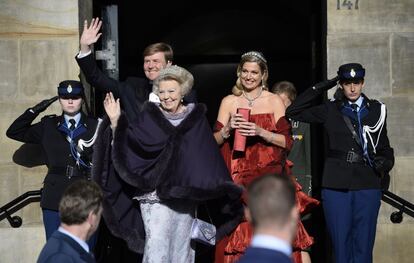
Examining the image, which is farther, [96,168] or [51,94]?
[51,94]

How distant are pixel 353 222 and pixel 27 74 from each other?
3099 millimetres

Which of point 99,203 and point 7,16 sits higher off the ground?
point 7,16

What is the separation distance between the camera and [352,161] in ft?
25.2

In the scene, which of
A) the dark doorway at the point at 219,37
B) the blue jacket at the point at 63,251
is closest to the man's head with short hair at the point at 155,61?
the blue jacket at the point at 63,251

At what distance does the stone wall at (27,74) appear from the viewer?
27.6 ft

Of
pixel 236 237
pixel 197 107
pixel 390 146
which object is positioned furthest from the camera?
pixel 390 146

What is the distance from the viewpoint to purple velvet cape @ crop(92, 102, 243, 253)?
22.2 feet

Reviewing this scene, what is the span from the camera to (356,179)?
301 inches


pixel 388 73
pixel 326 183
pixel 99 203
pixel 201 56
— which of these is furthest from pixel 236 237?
pixel 201 56

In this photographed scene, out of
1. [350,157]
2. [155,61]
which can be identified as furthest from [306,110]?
[155,61]

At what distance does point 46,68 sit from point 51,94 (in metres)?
0.24

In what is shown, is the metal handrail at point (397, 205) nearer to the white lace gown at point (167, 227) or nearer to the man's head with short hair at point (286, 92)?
the man's head with short hair at point (286, 92)

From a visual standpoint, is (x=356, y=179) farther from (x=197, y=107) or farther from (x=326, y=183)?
(x=197, y=107)

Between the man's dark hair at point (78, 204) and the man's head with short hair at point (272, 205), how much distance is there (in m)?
1.09
